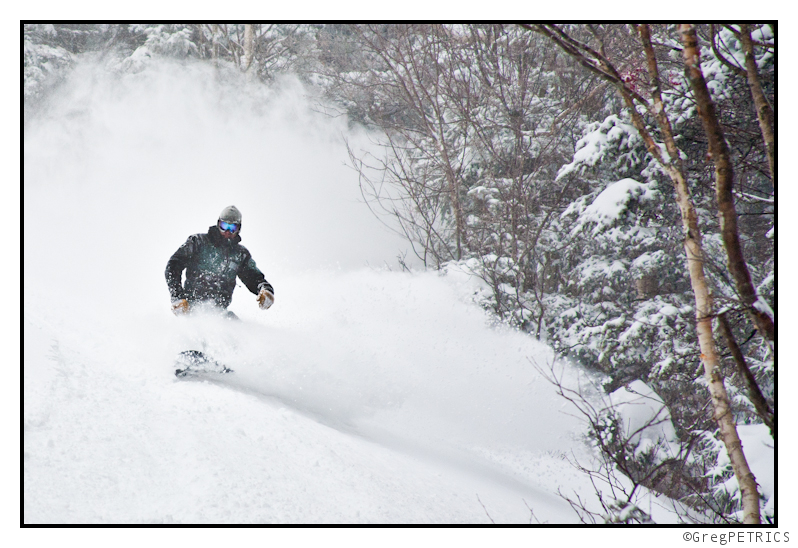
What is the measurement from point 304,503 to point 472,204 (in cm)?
730

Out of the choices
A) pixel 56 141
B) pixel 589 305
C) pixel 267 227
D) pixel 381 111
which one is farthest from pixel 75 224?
pixel 589 305

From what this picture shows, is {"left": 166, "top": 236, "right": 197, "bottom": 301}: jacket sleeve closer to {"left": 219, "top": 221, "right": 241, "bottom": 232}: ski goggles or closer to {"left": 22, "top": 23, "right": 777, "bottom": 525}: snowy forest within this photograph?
{"left": 219, "top": 221, "right": 241, "bottom": 232}: ski goggles

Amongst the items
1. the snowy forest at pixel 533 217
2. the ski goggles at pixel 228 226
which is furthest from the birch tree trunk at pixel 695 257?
the ski goggles at pixel 228 226

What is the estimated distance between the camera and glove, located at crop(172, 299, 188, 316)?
4.63 meters

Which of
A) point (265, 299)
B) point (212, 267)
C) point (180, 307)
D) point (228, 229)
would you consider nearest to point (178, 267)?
point (212, 267)

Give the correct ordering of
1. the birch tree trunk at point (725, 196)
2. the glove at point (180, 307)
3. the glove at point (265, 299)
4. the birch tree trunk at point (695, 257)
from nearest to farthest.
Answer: the birch tree trunk at point (725, 196), the birch tree trunk at point (695, 257), the glove at point (180, 307), the glove at point (265, 299)

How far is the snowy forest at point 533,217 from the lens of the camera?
3.09m

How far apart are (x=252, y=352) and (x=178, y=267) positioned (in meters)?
1.05

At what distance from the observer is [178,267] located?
4895mm

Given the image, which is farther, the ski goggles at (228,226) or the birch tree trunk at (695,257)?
the ski goggles at (228,226)

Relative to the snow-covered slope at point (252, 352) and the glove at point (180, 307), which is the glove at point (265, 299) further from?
the glove at point (180, 307)

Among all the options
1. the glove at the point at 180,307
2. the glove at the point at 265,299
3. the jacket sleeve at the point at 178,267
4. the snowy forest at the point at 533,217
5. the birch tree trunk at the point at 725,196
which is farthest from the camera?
the glove at the point at 265,299

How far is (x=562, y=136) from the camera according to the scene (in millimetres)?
8008
